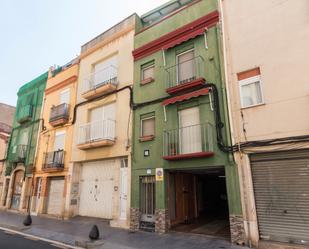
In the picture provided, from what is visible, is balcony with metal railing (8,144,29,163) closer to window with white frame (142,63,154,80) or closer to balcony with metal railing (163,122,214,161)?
window with white frame (142,63,154,80)

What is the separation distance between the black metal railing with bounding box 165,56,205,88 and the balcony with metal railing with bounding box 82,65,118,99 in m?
3.86

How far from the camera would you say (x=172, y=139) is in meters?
10.4

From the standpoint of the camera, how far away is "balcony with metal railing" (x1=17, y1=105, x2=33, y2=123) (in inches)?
753

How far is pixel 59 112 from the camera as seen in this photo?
53.7 feet

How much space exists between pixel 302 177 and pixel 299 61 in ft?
12.9

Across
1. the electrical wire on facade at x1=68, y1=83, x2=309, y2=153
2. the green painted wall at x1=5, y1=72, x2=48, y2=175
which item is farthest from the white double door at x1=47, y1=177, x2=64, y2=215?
the electrical wire on facade at x1=68, y1=83, x2=309, y2=153

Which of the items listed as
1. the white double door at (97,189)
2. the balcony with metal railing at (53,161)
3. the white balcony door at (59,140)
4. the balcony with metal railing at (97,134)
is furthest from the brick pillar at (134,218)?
the white balcony door at (59,140)

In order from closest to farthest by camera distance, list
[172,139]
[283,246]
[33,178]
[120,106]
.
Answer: [283,246] → [172,139] → [120,106] → [33,178]

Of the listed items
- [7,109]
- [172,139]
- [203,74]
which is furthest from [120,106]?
[7,109]

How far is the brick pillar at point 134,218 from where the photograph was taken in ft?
34.5

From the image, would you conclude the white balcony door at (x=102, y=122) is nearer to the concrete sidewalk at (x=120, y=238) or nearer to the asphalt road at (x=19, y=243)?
the concrete sidewalk at (x=120, y=238)

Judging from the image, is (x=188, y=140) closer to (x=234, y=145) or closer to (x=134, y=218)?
(x=234, y=145)

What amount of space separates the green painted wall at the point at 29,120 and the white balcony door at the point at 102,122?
A: 278 inches

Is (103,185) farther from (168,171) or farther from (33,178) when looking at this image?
(33,178)
